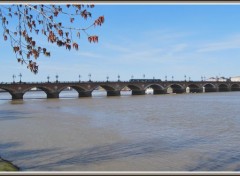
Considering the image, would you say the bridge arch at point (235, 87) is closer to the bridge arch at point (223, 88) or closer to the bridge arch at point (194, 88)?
the bridge arch at point (223, 88)

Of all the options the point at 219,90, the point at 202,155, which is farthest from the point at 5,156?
the point at 219,90

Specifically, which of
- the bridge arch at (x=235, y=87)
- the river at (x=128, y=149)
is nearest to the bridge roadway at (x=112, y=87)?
the bridge arch at (x=235, y=87)

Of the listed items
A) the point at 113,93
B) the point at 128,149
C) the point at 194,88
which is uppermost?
the point at 194,88

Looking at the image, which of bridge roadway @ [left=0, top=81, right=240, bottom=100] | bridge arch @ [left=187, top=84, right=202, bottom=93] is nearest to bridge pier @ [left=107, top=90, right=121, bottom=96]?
bridge roadway @ [left=0, top=81, right=240, bottom=100]

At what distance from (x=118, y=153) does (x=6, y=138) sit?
22.4 ft

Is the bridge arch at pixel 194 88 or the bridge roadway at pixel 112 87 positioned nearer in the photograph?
the bridge roadway at pixel 112 87

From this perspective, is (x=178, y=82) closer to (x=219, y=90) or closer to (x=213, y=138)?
(x=219, y=90)

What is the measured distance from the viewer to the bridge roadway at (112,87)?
6625cm

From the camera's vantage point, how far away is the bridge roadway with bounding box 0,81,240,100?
217 ft

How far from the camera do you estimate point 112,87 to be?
7925cm

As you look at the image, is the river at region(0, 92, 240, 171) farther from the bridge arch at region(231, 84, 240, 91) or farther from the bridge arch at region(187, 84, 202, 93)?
the bridge arch at region(231, 84, 240, 91)

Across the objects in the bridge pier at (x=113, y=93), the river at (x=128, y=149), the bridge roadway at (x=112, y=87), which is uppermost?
the bridge roadway at (x=112, y=87)

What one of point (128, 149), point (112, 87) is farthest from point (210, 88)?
point (128, 149)

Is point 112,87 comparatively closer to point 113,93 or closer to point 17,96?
point 113,93
